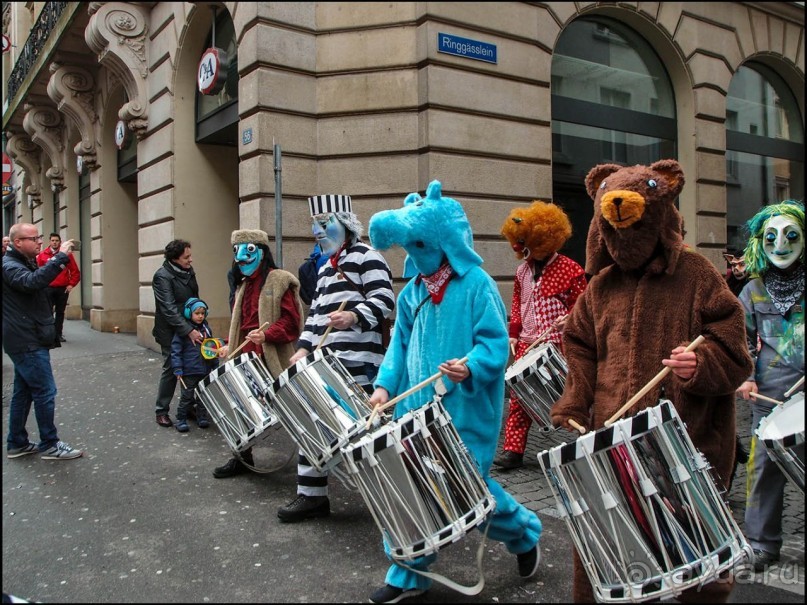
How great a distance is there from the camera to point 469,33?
7914 millimetres

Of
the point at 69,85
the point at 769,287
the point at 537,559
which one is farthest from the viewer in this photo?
the point at 69,85

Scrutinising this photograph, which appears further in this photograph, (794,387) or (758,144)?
(758,144)

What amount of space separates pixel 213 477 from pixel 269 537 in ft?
4.28

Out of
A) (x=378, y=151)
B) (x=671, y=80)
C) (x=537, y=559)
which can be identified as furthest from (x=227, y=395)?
(x=671, y=80)

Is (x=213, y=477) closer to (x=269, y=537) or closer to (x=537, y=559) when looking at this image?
(x=269, y=537)

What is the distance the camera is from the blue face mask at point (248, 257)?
501 cm

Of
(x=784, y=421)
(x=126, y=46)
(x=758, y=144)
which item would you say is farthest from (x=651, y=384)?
(x=758, y=144)

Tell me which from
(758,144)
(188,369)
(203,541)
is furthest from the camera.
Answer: (758,144)

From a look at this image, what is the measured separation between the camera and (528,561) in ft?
10.3

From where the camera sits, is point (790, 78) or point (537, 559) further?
point (790, 78)

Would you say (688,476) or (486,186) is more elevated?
(486,186)

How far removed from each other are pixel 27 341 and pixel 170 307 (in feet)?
4.46

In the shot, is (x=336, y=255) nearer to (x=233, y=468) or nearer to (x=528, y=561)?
(x=233, y=468)

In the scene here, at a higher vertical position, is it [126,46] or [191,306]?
[126,46]
